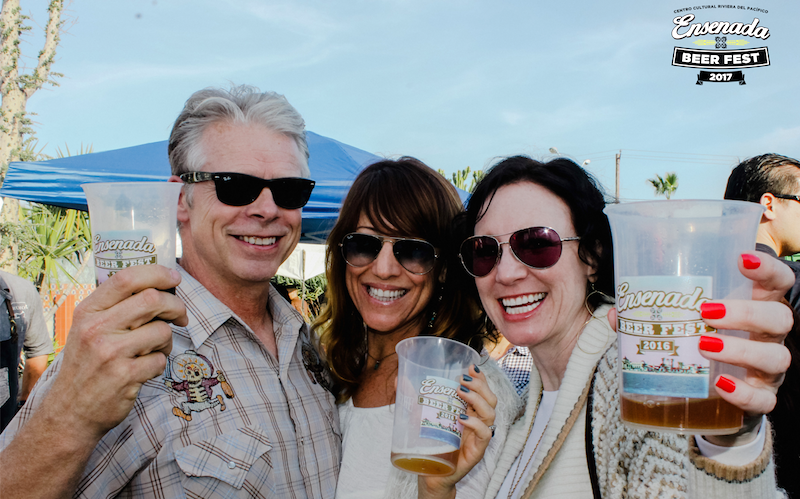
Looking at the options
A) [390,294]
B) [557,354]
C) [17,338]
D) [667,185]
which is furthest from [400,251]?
[667,185]

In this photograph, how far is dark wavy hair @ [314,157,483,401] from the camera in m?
2.78

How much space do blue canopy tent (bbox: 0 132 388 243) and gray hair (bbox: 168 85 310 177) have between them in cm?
289

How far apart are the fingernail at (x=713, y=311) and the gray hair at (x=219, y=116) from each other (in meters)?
2.09

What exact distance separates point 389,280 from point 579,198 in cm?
103

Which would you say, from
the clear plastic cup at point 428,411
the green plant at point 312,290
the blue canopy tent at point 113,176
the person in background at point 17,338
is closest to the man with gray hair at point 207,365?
the clear plastic cup at point 428,411

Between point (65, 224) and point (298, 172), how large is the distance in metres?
11.4

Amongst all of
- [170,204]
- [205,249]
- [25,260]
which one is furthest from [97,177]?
[25,260]

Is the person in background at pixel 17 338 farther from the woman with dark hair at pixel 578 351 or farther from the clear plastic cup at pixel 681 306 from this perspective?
the clear plastic cup at pixel 681 306

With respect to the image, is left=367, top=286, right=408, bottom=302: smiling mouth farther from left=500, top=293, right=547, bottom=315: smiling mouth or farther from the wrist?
the wrist

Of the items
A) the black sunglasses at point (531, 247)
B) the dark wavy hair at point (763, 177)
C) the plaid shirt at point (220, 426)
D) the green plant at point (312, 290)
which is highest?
the dark wavy hair at point (763, 177)

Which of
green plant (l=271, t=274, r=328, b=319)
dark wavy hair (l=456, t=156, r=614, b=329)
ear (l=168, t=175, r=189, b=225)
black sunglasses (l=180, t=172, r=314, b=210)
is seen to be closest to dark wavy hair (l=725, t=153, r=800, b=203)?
dark wavy hair (l=456, t=156, r=614, b=329)

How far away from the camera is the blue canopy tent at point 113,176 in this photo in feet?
19.4

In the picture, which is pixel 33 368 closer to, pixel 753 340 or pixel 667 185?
pixel 753 340

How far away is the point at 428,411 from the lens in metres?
1.75
